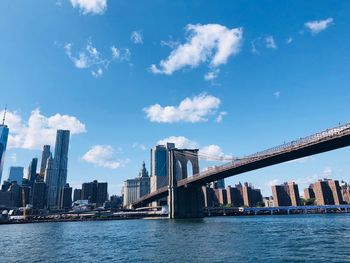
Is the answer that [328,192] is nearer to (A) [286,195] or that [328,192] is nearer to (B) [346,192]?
(B) [346,192]

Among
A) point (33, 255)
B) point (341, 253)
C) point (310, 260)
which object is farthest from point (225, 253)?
point (33, 255)

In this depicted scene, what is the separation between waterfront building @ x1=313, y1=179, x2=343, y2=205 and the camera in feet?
598

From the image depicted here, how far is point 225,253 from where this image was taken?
79.6ft

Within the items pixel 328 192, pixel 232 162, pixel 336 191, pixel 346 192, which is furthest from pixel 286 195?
pixel 232 162

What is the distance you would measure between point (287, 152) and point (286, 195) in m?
152

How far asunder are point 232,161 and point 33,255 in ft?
174

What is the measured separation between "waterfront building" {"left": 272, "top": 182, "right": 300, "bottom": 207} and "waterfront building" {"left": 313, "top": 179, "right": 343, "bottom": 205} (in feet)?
40.4

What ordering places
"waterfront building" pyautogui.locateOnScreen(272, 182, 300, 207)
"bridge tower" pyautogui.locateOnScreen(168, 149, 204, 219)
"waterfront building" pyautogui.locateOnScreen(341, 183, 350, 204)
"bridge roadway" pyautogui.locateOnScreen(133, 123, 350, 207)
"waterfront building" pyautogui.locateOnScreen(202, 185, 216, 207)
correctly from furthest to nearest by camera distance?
1. "waterfront building" pyautogui.locateOnScreen(341, 183, 350, 204)
2. "waterfront building" pyautogui.locateOnScreen(202, 185, 216, 207)
3. "waterfront building" pyautogui.locateOnScreen(272, 182, 300, 207)
4. "bridge tower" pyautogui.locateOnScreen(168, 149, 204, 219)
5. "bridge roadway" pyautogui.locateOnScreen(133, 123, 350, 207)

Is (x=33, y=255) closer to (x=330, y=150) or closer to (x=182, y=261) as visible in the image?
(x=182, y=261)

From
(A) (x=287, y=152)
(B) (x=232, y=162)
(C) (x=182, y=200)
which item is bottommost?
(C) (x=182, y=200)

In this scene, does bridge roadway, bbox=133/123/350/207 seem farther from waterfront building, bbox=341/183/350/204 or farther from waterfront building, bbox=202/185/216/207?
waterfront building, bbox=341/183/350/204

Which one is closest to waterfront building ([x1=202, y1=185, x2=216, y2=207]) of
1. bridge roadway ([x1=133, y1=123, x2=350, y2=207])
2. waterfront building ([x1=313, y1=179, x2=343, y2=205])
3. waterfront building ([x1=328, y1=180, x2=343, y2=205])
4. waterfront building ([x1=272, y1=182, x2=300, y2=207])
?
waterfront building ([x1=272, y1=182, x2=300, y2=207])

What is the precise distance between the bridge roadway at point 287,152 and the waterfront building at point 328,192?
5115 inches

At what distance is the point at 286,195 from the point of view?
19312cm
